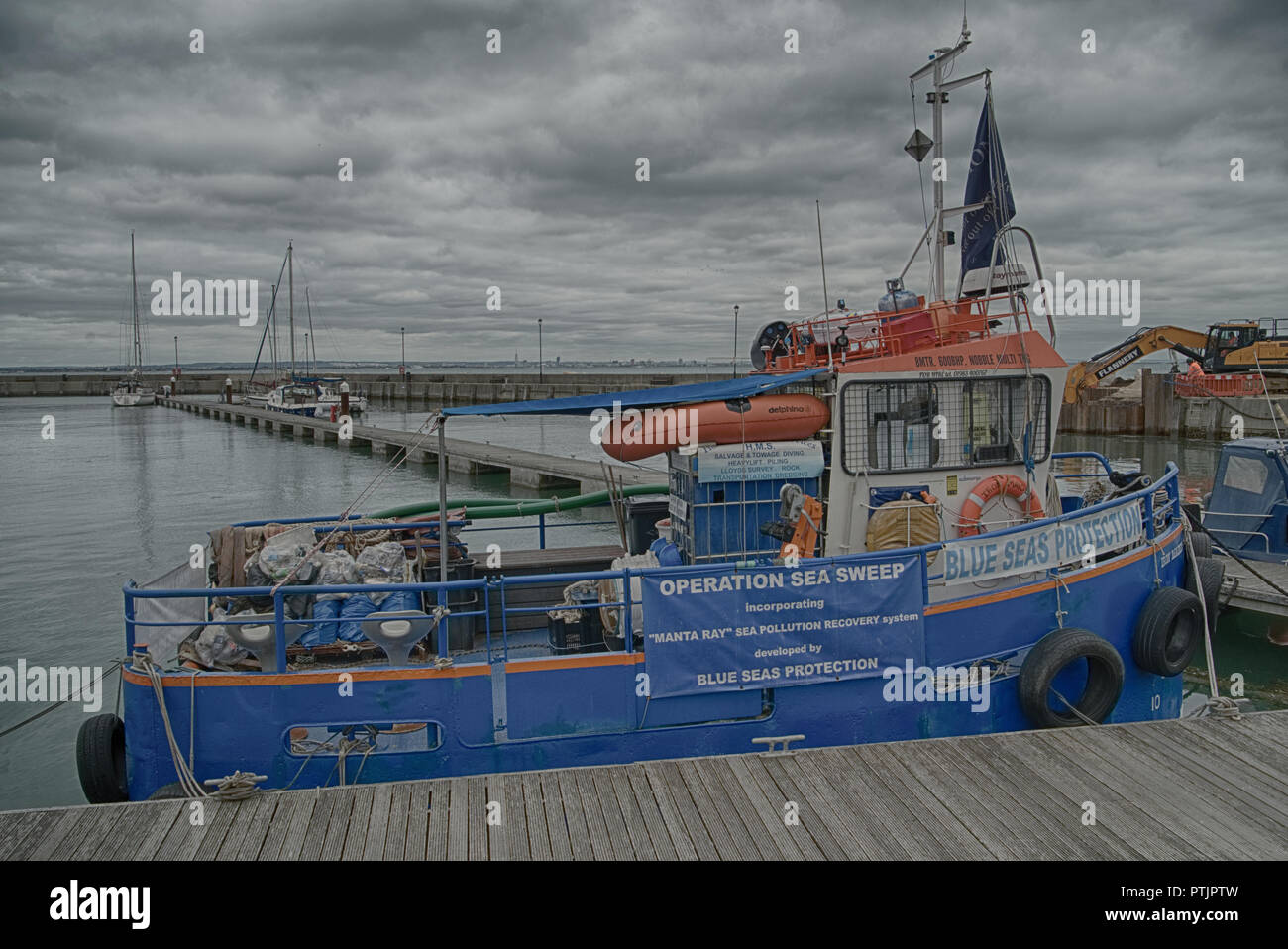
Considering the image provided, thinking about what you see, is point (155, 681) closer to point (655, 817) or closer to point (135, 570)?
point (655, 817)

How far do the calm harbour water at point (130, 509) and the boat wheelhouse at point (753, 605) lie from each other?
15.0 feet

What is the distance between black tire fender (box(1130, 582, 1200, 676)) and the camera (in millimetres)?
8320

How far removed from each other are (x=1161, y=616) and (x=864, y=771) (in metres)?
Result: 3.89

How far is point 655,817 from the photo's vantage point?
5.79 m

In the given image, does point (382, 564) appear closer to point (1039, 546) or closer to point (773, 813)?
point (773, 813)

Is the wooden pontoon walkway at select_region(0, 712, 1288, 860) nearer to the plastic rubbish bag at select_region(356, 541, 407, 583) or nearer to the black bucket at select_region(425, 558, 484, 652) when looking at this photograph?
the black bucket at select_region(425, 558, 484, 652)

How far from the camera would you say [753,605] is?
680 cm

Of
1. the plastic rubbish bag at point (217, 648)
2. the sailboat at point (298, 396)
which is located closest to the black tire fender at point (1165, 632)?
the plastic rubbish bag at point (217, 648)

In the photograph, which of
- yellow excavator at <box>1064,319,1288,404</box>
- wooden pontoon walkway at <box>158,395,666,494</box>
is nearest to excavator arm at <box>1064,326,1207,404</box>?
yellow excavator at <box>1064,319,1288,404</box>

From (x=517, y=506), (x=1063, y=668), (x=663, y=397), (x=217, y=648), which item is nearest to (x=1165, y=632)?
(x=1063, y=668)

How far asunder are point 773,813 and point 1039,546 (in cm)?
358

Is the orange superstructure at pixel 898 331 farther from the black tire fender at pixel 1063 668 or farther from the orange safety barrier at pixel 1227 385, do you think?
the orange safety barrier at pixel 1227 385

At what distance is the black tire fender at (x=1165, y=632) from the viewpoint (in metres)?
8.32

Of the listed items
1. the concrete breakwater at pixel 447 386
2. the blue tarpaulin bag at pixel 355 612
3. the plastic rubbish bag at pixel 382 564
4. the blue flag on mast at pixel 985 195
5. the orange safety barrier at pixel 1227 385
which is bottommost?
the blue tarpaulin bag at pixel 355 612
